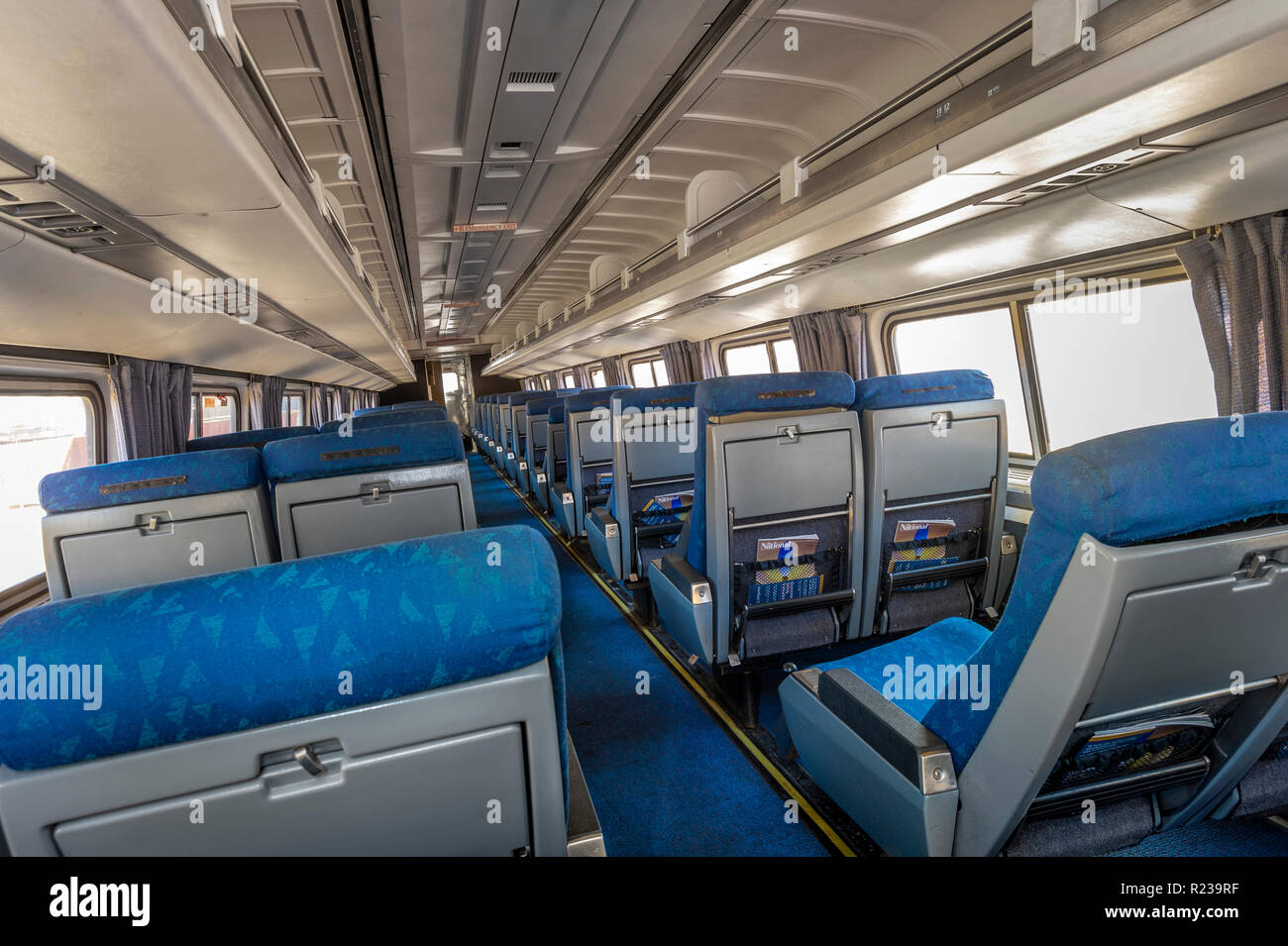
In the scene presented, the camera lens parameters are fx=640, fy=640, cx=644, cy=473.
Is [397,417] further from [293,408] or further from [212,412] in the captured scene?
[293,408]

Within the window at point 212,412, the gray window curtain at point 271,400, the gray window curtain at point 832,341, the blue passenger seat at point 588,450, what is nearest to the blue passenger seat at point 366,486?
the blue passenger seat at point 588,450

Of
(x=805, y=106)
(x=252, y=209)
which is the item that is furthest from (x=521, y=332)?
(x=252, y=209)

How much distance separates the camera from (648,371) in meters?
16.0

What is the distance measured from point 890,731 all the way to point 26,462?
5.62m

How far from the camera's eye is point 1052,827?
184 centimetres

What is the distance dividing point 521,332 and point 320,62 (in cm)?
1632

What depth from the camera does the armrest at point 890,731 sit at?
177 cm

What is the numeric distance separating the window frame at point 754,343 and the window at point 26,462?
6.83 m

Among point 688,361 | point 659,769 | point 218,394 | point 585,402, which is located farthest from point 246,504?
point 688,361

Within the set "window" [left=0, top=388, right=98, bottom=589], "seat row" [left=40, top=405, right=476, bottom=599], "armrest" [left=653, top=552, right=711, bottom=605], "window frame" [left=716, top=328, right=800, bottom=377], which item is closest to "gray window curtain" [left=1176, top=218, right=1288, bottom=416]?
"armrest" [left=653, top=552, right=711, bottom=605]

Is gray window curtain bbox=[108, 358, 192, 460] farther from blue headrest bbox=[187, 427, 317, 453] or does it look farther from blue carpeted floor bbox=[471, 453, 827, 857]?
blue carpeted floor bbox=[471, 453, 827, 857]
